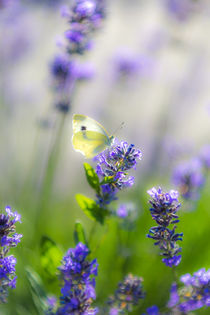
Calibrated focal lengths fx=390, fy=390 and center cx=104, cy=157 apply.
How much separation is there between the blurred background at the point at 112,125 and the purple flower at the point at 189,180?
0.34ft

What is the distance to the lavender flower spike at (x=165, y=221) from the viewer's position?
1.28 meters

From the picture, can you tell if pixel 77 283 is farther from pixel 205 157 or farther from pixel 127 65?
pixel 127 65

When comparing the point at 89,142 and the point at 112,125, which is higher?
the point at 112,125

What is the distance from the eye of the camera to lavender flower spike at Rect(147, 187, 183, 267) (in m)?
1.28

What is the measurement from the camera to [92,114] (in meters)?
4.78

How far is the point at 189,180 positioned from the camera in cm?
232

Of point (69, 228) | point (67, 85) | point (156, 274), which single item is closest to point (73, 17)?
point (67, 85)

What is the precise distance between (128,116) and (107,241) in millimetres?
2928

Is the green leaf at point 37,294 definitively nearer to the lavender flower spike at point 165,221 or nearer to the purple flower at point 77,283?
the purple flower at point 77,283

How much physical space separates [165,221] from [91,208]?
0.34 meters

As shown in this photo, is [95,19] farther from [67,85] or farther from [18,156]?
[18,156]

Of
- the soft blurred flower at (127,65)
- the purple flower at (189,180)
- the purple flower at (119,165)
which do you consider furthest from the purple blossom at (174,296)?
the soft blurred flower at (127,65)

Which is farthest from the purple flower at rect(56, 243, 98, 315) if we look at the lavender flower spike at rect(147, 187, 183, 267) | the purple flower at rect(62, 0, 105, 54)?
the purple flower at rect(62, 0, 105, 54)

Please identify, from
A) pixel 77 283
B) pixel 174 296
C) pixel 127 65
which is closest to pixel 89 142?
pixel 77 283
